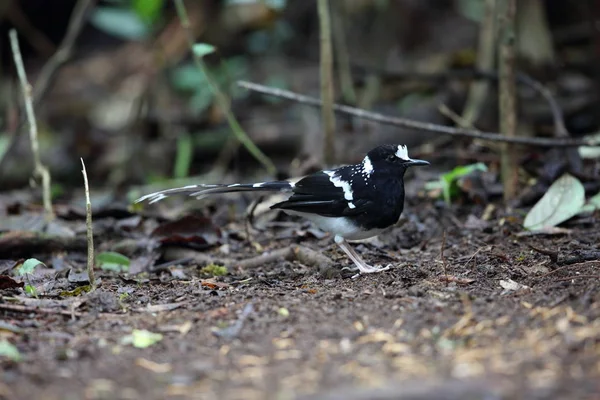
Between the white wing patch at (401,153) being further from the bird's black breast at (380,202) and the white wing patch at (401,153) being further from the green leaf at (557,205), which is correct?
the green leaf at (557,205)

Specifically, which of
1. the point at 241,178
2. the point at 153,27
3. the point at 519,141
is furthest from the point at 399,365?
the point at 153,27

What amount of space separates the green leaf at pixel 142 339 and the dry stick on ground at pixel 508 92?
3269 millimetres

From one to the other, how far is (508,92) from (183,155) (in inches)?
162

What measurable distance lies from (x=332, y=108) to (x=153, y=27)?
4.11 m

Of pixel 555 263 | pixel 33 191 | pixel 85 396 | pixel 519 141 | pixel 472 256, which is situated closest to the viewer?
pixel 85 396

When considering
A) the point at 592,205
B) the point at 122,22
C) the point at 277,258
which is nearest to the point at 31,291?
the point at 277,258

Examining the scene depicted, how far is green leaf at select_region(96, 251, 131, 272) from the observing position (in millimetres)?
5109

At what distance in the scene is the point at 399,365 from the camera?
281 cm

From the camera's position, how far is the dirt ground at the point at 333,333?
265 cm

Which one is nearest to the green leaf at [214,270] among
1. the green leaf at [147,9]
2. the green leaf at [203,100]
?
the green leaf at [147,9]

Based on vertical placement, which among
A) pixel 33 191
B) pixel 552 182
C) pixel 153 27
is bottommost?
pixel 33 191

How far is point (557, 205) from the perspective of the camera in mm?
5129

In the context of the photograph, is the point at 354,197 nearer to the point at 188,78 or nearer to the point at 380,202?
the point at 380,202

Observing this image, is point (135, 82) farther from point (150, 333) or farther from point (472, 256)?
point (150, 333)
